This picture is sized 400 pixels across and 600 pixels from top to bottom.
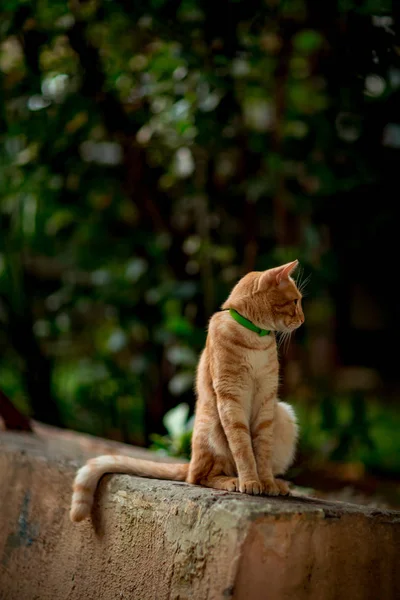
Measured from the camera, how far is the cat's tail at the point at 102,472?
6.58 ft

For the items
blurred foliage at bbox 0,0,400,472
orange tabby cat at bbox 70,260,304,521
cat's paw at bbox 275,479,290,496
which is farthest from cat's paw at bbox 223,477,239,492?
blurred foliage at bbox 0,0,400,472

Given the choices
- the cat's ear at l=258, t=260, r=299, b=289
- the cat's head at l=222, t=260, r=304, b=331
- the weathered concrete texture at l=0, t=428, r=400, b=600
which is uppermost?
the cat's ear at l=258, t=260, r=299, b=289

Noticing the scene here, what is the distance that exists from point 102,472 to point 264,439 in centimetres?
49

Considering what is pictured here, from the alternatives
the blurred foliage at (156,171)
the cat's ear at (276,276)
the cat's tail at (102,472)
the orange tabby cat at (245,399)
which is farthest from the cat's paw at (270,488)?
the blurred foliage at (156,171)

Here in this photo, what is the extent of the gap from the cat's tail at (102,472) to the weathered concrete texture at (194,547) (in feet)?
0.12

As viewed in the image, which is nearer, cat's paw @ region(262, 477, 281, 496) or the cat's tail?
cat's paw @ region(262, 477, 281, 496)

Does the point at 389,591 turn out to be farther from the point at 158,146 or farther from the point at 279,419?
the point at 158,146

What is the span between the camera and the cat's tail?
2006 mm

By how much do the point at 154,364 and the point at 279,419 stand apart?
2.58 m

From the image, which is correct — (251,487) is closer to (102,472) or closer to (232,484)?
(232,484)

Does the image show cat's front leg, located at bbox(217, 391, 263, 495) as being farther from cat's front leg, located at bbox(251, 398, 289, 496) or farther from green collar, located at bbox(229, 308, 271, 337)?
green collar, located at bbox(229, 308, 271, 337)

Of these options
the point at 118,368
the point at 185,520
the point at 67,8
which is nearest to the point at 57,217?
the point at 118,368

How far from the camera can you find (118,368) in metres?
4.67

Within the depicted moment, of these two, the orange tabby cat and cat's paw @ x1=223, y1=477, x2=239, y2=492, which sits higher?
the orange tabby cat
